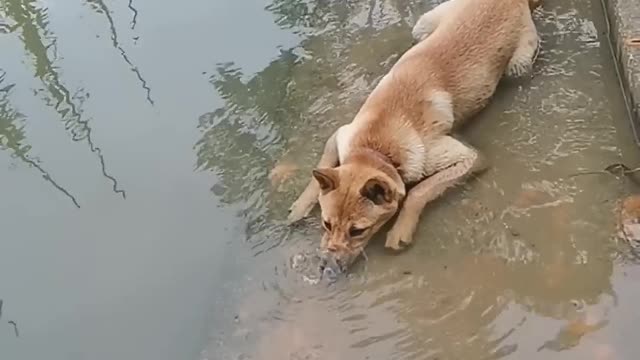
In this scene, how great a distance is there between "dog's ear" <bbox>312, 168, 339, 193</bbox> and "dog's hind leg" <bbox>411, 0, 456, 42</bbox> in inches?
75.9

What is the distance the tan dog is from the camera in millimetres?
5086

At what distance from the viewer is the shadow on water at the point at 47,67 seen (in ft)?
21.9

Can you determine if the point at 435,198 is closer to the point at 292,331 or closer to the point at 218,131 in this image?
the point at 292,331

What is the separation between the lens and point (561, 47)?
654cm

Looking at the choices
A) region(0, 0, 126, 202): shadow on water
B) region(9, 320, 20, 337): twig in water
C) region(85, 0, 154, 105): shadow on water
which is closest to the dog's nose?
region(0, 0, 126, 202): shadow on water

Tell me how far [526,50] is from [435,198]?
1.50 metres

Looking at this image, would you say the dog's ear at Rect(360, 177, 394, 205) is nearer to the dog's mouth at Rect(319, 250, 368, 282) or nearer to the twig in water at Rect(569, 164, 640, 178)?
the dog's mouth at Rect(319, 250, 368, 282)

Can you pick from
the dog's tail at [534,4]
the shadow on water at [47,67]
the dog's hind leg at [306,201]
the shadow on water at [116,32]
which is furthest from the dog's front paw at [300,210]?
the dog's tail at [534,4]

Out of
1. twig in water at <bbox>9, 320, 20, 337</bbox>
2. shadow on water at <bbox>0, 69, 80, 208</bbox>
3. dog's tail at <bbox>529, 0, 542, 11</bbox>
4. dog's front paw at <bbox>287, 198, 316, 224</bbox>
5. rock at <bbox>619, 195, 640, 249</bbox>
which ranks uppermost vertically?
shadow on water at <bbox>0, 69, 80, 208</bbox>

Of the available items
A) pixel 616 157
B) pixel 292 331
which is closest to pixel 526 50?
pixel 616 157

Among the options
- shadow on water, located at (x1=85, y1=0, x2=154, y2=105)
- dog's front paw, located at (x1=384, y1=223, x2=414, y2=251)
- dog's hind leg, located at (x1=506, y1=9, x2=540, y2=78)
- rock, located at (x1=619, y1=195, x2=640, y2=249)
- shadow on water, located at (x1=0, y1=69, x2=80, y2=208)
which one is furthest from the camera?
shadow on water, located at (x1=85, y1=0, x2=154, y2=105)

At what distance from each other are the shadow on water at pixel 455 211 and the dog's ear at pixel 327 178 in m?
0.41

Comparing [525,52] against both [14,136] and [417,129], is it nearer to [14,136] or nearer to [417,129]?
[417,129]

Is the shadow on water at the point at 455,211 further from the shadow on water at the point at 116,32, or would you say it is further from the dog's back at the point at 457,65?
the shadow on water at the point at 116,32
